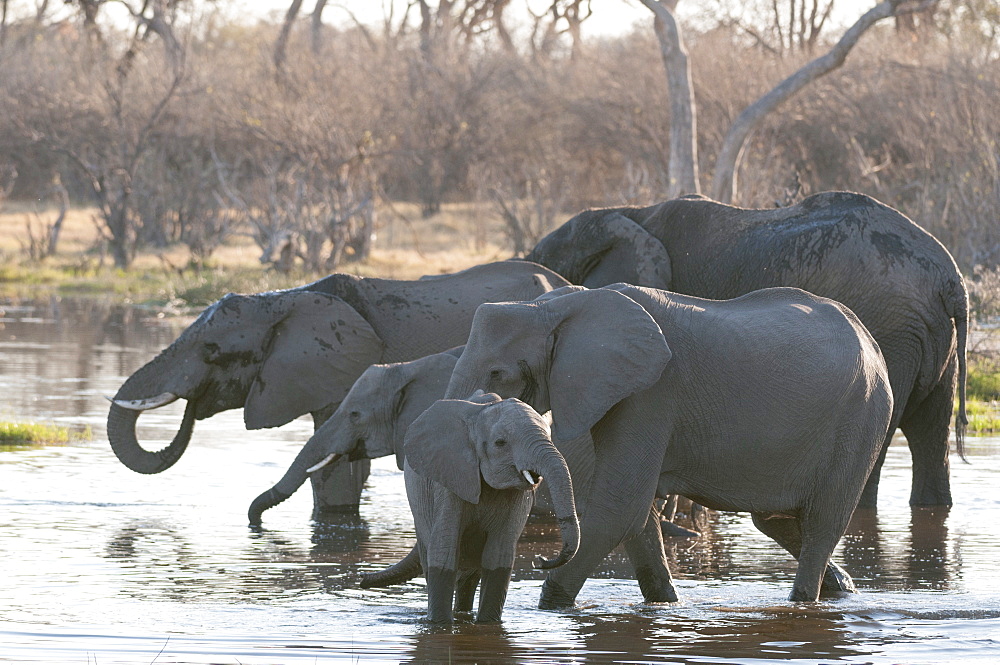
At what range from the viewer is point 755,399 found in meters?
6.17

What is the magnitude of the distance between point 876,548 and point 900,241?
1829 mm

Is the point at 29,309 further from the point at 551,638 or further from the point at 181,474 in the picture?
the point at 551,638

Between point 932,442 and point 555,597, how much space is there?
11.7 feet

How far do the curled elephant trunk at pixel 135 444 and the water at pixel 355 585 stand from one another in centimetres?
21

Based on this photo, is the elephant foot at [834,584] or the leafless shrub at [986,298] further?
the leafless shrub at [986,298]

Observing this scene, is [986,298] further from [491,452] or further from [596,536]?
[491,452]

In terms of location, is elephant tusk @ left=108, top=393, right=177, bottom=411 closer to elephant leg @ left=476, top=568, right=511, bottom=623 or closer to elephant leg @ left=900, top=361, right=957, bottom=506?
elephant leg @ left=476, top=568, right=511, bottom=623

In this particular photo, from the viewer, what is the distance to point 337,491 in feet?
28.3

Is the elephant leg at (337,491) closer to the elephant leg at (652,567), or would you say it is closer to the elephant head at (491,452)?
the elephant leg at (652,567)

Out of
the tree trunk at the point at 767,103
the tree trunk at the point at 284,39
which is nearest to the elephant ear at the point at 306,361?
the tree trunk at the point at 767,103

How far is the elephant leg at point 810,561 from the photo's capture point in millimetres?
6375

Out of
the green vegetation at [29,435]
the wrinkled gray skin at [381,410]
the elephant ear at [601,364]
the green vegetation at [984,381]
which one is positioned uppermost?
the elephant ear at [601,364]

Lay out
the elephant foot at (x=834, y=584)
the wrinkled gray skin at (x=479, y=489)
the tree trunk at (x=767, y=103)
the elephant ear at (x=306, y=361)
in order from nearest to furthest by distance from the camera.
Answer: the wrinkled gray skin at (x=479, y=489)
the elephant foot at (x=834, y=584)
the elephant ear at (x=306, y=361)
the tree trunk at (x=767, y=103)

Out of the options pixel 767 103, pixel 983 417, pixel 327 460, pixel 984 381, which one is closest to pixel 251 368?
pixel 327 460
